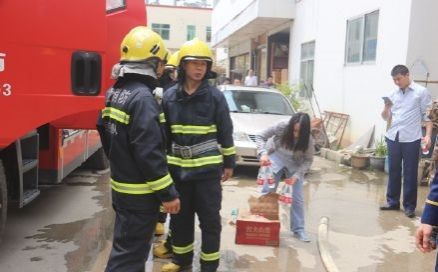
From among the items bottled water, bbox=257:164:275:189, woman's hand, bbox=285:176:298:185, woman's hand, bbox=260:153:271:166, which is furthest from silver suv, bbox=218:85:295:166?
woman's hand, bbox=260:153:271:166

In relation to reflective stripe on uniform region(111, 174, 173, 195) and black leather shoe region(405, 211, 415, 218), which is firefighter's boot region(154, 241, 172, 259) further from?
black leather shoe region(405, 211, 415, 218)

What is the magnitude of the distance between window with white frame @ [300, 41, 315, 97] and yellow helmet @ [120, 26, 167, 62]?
11741 mm

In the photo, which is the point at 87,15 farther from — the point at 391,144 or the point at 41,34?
the point at 391,144

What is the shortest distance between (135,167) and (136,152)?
0.15 m

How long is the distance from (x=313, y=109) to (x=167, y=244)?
10082mm

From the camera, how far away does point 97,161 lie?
→ 823cm

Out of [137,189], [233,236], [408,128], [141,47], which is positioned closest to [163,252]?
[233,236]

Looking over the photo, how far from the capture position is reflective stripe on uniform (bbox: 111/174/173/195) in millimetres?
2939

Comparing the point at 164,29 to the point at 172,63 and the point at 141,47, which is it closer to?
the point at 172,63

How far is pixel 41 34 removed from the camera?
3.76 meters

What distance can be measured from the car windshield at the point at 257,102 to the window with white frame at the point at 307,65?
5218 millimetres

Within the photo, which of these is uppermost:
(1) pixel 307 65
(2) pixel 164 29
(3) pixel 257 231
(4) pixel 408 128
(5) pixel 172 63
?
(2) pixel 164 29

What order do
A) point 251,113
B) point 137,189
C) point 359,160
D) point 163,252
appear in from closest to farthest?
point 137,189 → point 163,252 → point 251,113 → point 359,160

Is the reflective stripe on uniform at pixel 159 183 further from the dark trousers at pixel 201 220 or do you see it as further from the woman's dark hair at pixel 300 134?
the woman's dark hair at pixel 300 134
